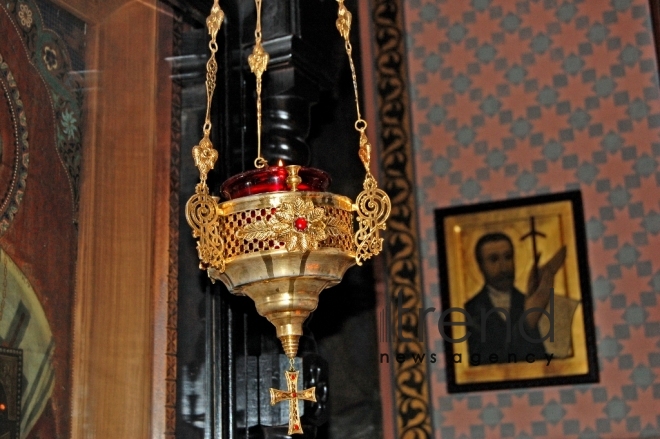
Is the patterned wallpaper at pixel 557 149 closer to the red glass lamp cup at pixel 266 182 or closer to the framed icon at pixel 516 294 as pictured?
the framed icon at pixel 516 294

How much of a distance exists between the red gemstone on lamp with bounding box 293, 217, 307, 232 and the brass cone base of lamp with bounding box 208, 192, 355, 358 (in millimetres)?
14

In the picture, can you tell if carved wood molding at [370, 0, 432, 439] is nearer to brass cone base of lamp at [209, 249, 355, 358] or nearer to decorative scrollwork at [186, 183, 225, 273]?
brass cone base of lamp at [209, 249, 355, 358]

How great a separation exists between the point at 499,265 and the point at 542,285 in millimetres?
156

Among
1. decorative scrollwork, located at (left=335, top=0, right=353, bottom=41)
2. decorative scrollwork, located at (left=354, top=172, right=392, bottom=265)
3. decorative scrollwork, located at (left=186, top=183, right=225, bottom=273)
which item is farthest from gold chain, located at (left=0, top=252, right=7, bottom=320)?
decorative scrollwork, located at (left=335, top=0, right=353, bottom=41)

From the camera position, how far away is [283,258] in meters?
2.08

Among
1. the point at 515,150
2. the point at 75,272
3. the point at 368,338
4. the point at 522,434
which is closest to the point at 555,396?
the point at 522,434

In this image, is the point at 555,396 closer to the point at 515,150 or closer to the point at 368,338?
the point at 368,338

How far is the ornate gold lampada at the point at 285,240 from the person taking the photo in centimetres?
206

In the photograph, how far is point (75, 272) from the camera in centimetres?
221

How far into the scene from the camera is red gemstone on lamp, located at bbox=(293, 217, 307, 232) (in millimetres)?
2045

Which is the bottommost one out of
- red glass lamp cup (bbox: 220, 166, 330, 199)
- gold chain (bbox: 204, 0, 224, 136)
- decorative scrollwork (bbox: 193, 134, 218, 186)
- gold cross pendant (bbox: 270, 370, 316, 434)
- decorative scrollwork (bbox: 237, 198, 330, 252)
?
gold cross pendant (bbox: 270, 370, 316, 434)

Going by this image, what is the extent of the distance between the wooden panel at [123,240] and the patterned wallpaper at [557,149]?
1129 mm

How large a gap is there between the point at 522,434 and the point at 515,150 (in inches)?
36.7

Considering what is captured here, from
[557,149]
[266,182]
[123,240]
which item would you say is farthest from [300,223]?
[557,149]
